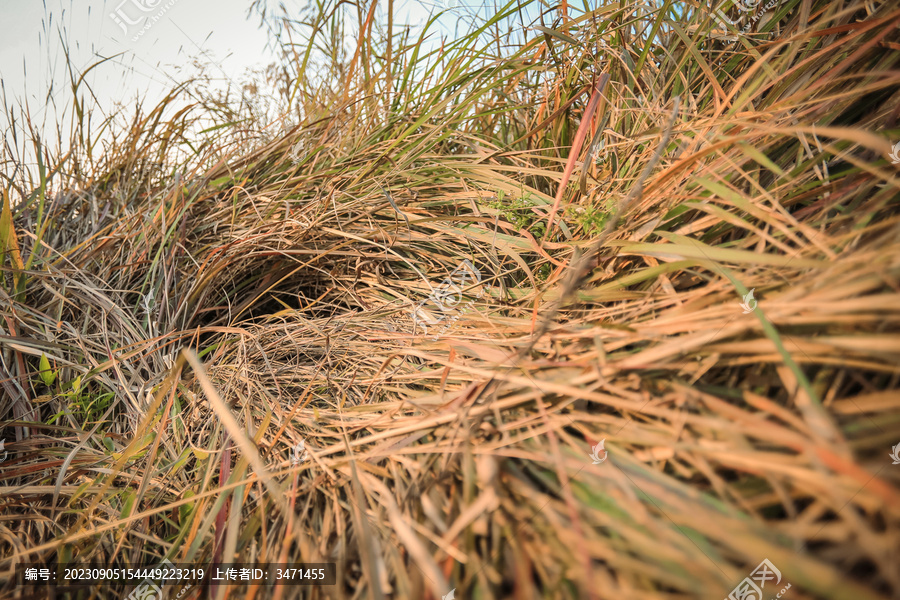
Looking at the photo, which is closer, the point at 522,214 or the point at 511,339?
the point at 511,339

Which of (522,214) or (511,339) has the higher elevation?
(522,214)

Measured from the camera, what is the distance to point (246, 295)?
1.05 metres

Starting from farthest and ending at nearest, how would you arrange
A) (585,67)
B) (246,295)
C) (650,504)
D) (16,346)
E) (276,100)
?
1. (276,100)
2. (246,295)
3. (585,67)
4. (16,346)
5. (650,504)

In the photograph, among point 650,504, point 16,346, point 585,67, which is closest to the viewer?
point 650,504

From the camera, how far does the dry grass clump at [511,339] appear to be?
0.34 meters

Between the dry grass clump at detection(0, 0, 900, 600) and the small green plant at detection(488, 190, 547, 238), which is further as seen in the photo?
the small green plant at detection(488, 190, 547, 238)

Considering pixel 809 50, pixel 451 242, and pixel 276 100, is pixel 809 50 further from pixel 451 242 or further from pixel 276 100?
pixel 276 100

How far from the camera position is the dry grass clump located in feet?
1.10

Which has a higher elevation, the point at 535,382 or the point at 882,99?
the point at 882,99

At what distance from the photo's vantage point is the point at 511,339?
60 cm

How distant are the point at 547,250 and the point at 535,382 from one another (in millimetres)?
436

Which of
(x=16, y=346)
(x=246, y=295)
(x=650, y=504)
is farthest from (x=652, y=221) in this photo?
(x=16, y=346)

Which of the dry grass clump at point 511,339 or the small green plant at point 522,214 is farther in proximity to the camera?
the small green plant at point 522,214

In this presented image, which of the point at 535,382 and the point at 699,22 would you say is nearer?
the point at 535,382
